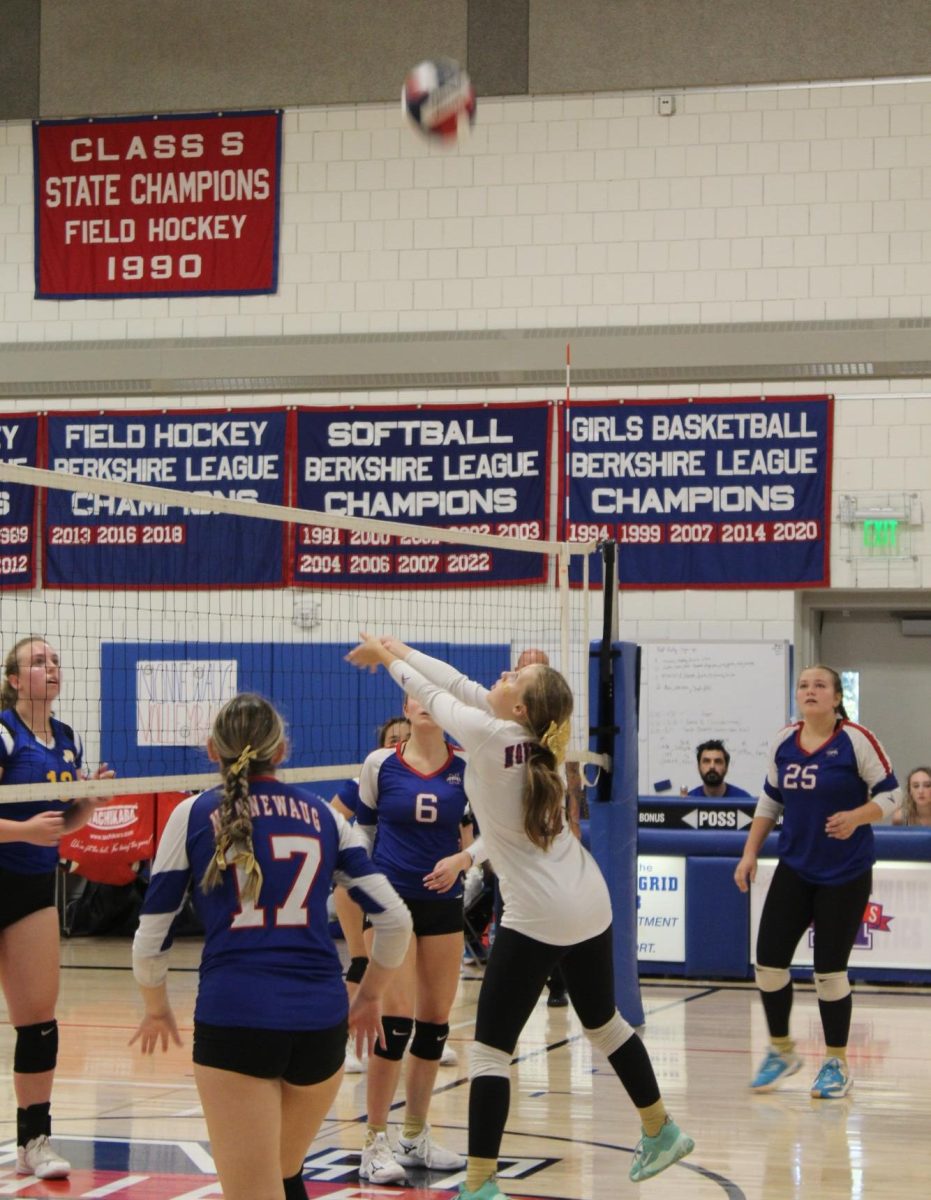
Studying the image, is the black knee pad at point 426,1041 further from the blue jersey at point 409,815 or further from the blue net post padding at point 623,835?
the blue net post padding at point 623,835

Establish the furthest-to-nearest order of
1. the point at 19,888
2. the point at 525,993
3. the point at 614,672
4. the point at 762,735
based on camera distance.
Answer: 1. the point at 762,735
2. the point at 614,672
3. the point at 19,888
4. the point at 525,993

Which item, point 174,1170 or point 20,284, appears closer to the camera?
point 174,1170

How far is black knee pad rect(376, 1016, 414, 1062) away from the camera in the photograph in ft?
18.4

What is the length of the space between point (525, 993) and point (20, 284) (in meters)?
11.1

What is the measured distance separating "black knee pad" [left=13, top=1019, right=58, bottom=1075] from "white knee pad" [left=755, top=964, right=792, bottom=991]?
127 inches

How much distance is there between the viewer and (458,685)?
5.07 m

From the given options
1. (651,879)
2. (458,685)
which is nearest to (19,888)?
(458,685)

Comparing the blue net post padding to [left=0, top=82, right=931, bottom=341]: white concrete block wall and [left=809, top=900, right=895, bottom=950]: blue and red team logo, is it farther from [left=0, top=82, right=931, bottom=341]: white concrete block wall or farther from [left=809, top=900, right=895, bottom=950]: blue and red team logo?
[left=0, top=82, right=931, bottom=341]: white concrete block wall

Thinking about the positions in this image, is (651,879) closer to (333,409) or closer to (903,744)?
(903,744)

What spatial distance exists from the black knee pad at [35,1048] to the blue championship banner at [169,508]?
827 centimetres

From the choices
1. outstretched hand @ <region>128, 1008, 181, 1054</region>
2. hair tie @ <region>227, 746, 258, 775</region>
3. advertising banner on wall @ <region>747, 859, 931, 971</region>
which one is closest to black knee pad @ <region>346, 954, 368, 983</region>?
outstretched hand @ <region>128, 1008, 181, 1054</region>

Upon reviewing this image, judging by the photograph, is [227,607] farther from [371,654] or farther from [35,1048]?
[371,654]

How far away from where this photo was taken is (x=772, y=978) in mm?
7348

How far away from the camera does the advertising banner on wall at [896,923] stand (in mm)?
10414
